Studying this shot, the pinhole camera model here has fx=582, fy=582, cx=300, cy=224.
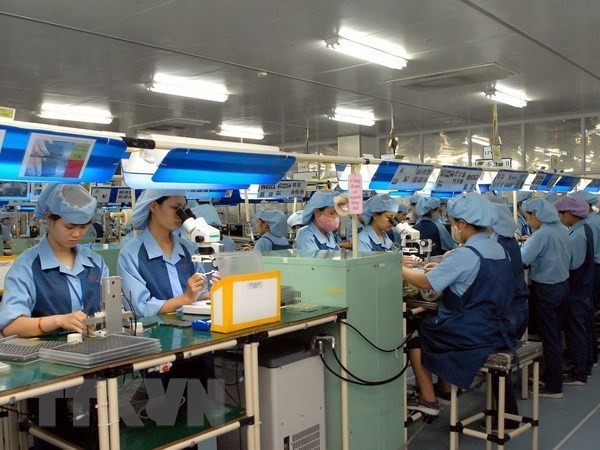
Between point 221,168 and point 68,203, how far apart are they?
0.68 m

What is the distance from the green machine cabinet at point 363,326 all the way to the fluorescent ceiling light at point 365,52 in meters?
2.72

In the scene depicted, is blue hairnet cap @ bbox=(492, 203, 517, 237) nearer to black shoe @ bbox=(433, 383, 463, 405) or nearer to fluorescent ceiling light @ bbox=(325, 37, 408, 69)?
black shoe @ bbox=(433, 383, 463, 405)

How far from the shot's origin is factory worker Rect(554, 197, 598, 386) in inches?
189

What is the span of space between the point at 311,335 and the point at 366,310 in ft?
1.06

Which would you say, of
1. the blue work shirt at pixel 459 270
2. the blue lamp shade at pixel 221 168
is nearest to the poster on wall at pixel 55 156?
the blue lamp shade at pixel 221 168

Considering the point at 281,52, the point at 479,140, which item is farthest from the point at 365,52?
the point at 479,140

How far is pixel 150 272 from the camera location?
9.12 ft

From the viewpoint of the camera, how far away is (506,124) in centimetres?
1034

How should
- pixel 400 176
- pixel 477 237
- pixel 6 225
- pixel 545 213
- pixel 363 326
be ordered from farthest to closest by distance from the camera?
pixel 6 225 < pixel 545 213 < pixel 400 176 < pixel 477 237 < pixel 363 326

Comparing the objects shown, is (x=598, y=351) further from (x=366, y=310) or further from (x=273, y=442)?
(x=273, y=442)

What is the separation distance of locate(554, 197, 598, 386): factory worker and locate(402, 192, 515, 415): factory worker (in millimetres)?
1763

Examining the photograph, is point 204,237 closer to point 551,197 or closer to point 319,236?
point 319,236

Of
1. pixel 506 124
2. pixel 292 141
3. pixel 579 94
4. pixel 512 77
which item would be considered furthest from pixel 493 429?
pixel 292 141

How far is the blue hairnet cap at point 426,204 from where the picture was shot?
702cm
